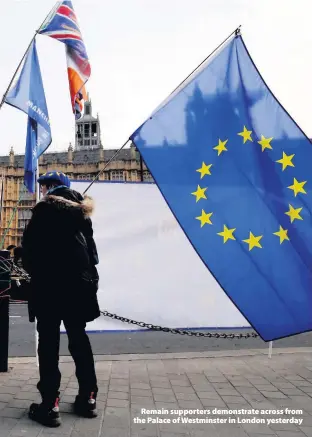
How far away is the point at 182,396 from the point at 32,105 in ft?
11.1

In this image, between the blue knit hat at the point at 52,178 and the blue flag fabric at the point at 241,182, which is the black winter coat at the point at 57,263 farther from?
the blue flag fabric at the point at 241,182

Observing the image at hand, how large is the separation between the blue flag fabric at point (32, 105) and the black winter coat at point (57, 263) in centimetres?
191

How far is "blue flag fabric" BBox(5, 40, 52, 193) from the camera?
177 inches

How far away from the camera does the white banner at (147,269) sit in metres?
4.47

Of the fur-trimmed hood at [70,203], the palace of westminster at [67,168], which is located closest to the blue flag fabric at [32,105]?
the fur-trimmed hood at [70,203]

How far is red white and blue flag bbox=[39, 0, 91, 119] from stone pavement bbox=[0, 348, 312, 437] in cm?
318

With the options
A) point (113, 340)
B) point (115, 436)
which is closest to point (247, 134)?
point (115, 436)

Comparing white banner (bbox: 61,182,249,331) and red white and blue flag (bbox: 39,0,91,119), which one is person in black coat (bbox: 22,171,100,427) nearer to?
white banner (bbox: 61,182,249,331)

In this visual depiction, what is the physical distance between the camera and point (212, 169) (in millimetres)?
3852

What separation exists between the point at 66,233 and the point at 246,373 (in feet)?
8.70

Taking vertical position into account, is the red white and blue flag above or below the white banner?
above

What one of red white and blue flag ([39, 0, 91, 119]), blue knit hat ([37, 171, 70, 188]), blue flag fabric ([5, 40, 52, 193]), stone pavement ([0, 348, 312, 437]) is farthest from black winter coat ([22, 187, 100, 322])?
red white and blue flag ([39, 0, 91, 119])

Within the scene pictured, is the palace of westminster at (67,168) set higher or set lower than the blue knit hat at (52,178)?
higher

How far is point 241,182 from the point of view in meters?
3.84
